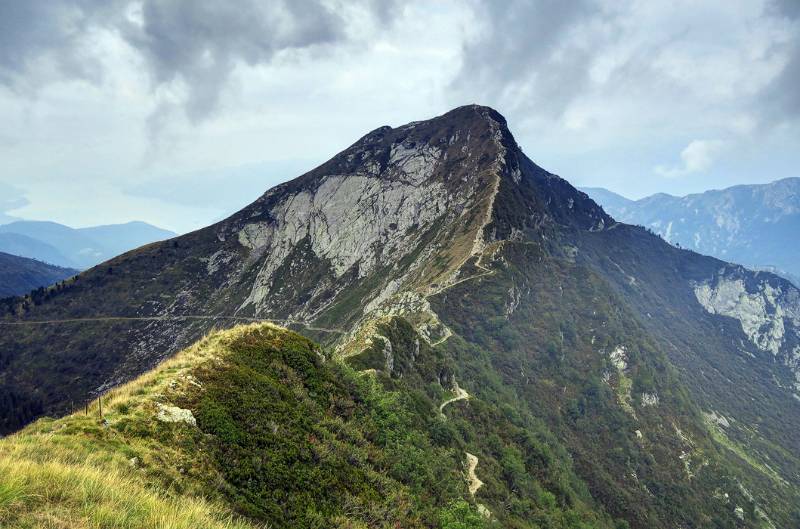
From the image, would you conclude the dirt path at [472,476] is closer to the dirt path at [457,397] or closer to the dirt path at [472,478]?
the dirt path at [472,478]

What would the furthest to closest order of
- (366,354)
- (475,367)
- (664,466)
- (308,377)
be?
(664,466) < (475,367) < (366,354) < (308,377)

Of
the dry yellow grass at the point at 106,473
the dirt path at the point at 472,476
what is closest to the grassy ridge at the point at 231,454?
the dry yellow grass at the point at 106,473

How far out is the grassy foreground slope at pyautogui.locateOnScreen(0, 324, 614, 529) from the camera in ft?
31.0

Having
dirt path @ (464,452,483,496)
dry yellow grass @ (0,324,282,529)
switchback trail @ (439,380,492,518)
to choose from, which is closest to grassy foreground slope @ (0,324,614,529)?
dry yellow grass @ (0,324,282,529)

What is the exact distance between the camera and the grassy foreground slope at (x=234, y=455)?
9.45m

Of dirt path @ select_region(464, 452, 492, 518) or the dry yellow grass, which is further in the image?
dirt path @ select_region(464, 452, 492, 518)

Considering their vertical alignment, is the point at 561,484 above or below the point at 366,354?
below

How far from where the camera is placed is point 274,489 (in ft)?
63.6

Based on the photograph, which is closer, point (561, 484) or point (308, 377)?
point (308, 377)

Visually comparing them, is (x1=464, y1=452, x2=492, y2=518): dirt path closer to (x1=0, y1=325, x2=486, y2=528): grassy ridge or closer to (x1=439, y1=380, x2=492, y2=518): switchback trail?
(x1=439, y1=380, x2=492, y2=518): switchback trail

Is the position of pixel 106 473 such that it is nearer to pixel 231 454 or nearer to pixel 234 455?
pixel 231 454

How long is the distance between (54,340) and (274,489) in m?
237

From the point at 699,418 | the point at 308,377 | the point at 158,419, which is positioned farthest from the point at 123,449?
the point at 699,418

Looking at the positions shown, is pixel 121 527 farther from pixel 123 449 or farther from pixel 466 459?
pixel 466 459
